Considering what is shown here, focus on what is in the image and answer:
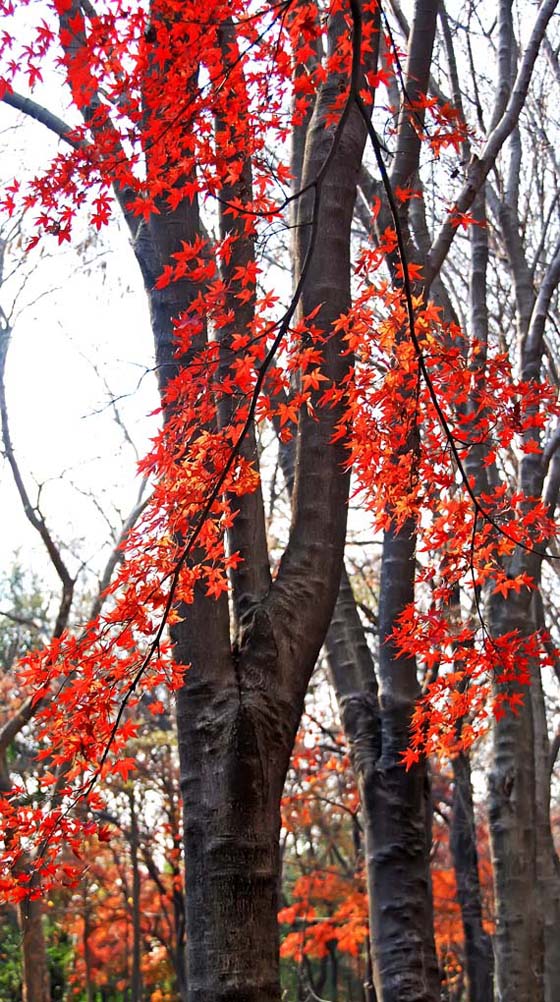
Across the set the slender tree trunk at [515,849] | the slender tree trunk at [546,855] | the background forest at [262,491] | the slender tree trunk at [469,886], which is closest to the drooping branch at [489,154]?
the background forest at [262,491]

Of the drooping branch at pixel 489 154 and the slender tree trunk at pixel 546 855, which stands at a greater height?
the drooping branch at pixel 489 154

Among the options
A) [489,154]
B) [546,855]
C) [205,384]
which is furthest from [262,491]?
[546,855]

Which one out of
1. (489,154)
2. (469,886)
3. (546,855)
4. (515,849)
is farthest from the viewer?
(469,886)

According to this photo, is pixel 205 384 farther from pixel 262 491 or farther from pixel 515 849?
pixel 515 849

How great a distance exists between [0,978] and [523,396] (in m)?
22.3

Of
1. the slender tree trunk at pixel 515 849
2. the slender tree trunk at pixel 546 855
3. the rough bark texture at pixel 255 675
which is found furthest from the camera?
the slender tree trunk at pixel 546 855

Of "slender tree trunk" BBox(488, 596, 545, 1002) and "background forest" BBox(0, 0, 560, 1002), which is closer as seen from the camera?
"background forest" BBox(0, 0, 560, 1002)

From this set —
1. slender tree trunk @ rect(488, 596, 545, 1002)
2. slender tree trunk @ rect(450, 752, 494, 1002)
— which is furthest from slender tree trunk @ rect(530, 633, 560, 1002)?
slender tree trunk @ rect(488, 596, 545, 1002)

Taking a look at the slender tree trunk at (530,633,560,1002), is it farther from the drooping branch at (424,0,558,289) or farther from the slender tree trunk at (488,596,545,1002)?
the drooping branch at (424,0,558,289)

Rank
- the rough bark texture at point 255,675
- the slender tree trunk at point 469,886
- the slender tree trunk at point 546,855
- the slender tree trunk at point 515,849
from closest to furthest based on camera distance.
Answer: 1. the rough bark texture at point 255,675
2. the slender tree trunk at point 515,849
3. the slender tree trunk at point 546,855
4. the slender tree trunk at point 469,886

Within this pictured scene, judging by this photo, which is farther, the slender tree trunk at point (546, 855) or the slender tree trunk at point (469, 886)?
the slender tree trunk at point (469, 886)

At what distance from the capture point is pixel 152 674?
157 inches

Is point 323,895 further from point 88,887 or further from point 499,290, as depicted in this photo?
point 499,290

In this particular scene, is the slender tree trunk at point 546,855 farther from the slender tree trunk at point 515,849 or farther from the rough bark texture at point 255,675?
the rough bark texture at point 255,675
